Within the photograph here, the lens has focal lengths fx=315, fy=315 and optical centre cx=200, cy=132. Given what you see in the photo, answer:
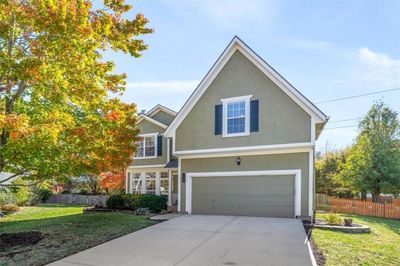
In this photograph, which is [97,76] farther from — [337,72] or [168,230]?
[337,72]

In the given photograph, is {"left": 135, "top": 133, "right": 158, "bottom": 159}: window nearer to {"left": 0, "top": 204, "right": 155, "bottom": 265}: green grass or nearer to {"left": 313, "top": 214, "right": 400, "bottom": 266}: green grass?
{"left": 0, "top": 204, "right": 155, "bottom": 265}: green grass

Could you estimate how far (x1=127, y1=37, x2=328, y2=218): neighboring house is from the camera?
13.5m

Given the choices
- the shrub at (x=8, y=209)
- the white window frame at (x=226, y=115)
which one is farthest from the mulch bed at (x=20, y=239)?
the shrub at (x=8, y=209)

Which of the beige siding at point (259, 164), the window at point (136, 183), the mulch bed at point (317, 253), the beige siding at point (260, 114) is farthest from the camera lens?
the window at point (136, 183)

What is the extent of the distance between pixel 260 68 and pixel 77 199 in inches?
829

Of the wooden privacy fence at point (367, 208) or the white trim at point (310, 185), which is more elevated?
the white trim at point (310, 185)

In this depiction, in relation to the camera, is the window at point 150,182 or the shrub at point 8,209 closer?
the shrub at point 8,209

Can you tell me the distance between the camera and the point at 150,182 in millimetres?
23500

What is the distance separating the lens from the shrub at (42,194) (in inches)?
1045

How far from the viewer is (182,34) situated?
13.3 m

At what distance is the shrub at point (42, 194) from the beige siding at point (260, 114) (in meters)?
16.8

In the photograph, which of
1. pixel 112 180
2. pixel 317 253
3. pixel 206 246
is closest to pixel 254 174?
pixel 206 246

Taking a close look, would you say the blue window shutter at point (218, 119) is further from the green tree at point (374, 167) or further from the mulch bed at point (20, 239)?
the green tree at point (374, 167)

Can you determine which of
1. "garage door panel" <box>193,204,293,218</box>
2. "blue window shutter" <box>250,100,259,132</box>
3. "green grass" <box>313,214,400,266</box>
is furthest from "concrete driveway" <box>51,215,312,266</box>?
"blue window shutter" <box>250,100,259,132</box>
